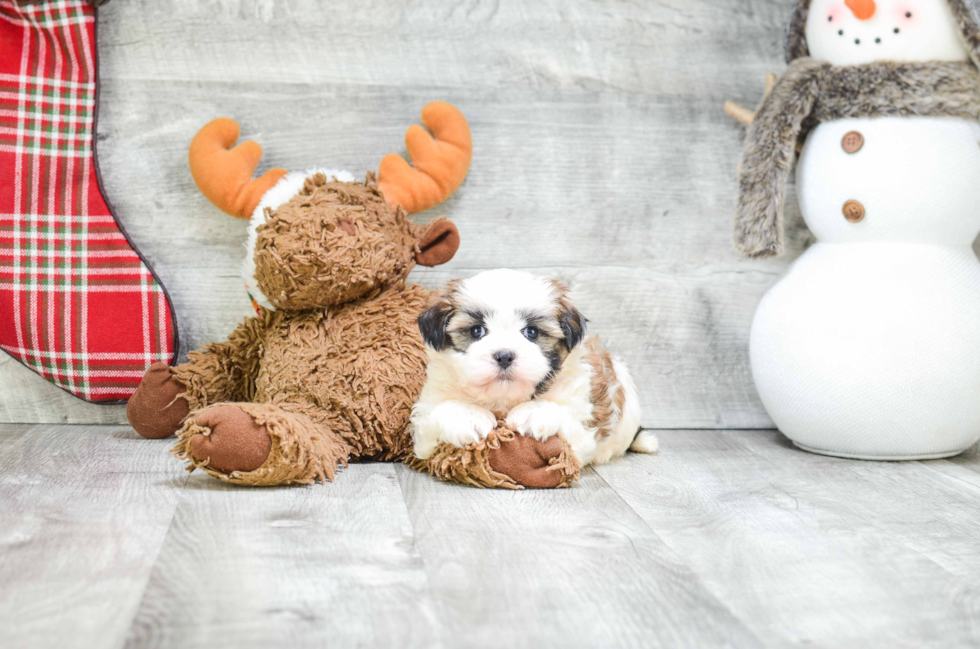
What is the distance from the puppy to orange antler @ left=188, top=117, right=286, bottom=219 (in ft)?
1.79

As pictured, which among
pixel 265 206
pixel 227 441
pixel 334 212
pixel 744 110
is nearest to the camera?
pixel 227 441

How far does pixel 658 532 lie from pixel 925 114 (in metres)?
1.06

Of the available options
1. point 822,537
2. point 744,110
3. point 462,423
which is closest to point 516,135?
point 744,110

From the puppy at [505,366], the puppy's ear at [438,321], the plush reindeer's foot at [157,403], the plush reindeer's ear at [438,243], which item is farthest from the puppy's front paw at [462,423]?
the plush reindeer's foot at [157,403]

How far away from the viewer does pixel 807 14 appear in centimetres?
183

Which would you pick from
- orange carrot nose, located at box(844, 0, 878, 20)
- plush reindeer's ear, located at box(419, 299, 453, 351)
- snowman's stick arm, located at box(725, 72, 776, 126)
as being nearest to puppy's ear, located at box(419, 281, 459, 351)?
plush reindeer's ear, located at box(419, 299, 453, 351)

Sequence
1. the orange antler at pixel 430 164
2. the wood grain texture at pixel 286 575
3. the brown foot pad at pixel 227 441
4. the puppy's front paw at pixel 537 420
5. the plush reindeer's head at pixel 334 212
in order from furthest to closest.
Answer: the orange antler at pixel 430 164, the plush reindeer's head at pixel 334 212, the puppy's front paw at pixel 537 420, the brown foot pad at pixel 227 441, the wood grain texture at pixel 286 575

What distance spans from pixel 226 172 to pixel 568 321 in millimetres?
816

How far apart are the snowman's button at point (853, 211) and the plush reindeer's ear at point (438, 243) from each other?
2.63 ft

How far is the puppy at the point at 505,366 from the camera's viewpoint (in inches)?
54.4

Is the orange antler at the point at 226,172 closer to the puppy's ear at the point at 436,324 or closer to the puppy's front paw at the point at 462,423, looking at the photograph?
the puppy's ear at the point at 436,324

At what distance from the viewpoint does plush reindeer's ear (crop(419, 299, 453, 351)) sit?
1435 millimetres

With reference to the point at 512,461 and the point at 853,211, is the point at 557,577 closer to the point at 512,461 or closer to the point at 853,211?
the point at 512,461

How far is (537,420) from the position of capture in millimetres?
1418
